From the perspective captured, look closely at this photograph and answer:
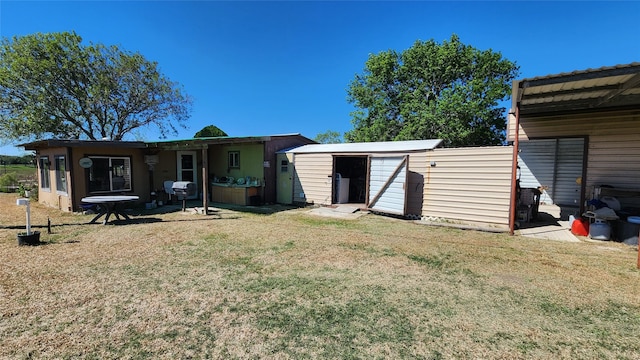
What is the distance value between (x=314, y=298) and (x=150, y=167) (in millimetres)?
9802

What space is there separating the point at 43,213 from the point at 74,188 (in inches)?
46.6

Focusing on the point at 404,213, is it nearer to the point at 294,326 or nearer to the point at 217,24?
the point at 294,326

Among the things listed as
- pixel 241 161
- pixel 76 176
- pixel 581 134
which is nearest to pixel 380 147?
pixel 581 134

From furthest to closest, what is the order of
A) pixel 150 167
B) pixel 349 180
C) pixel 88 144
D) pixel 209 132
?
pixel 209 132 → pixel 349 180 → pixel 150 167 → pixel 88 144

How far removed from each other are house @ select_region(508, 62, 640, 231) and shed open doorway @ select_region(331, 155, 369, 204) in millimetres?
5406

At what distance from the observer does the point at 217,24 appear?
14.1m

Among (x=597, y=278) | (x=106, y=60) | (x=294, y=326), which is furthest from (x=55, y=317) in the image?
(x=106, y=60)

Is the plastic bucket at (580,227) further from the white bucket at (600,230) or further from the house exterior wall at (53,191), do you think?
the house exterior wall at (53,191)

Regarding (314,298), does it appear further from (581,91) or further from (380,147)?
(581,91)

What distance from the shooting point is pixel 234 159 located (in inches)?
466

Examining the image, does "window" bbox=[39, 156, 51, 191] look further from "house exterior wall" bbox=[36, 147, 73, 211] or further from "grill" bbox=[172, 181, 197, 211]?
"grill" bbox=[172, 181, 197, 211]

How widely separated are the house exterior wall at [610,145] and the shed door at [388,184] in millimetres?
4499

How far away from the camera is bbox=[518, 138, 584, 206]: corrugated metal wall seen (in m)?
8.37

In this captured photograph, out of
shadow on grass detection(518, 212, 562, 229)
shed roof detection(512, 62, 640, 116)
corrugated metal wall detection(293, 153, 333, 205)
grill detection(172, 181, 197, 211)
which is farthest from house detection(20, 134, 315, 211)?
shadow on grass detection(518, 212, 562, 229)
